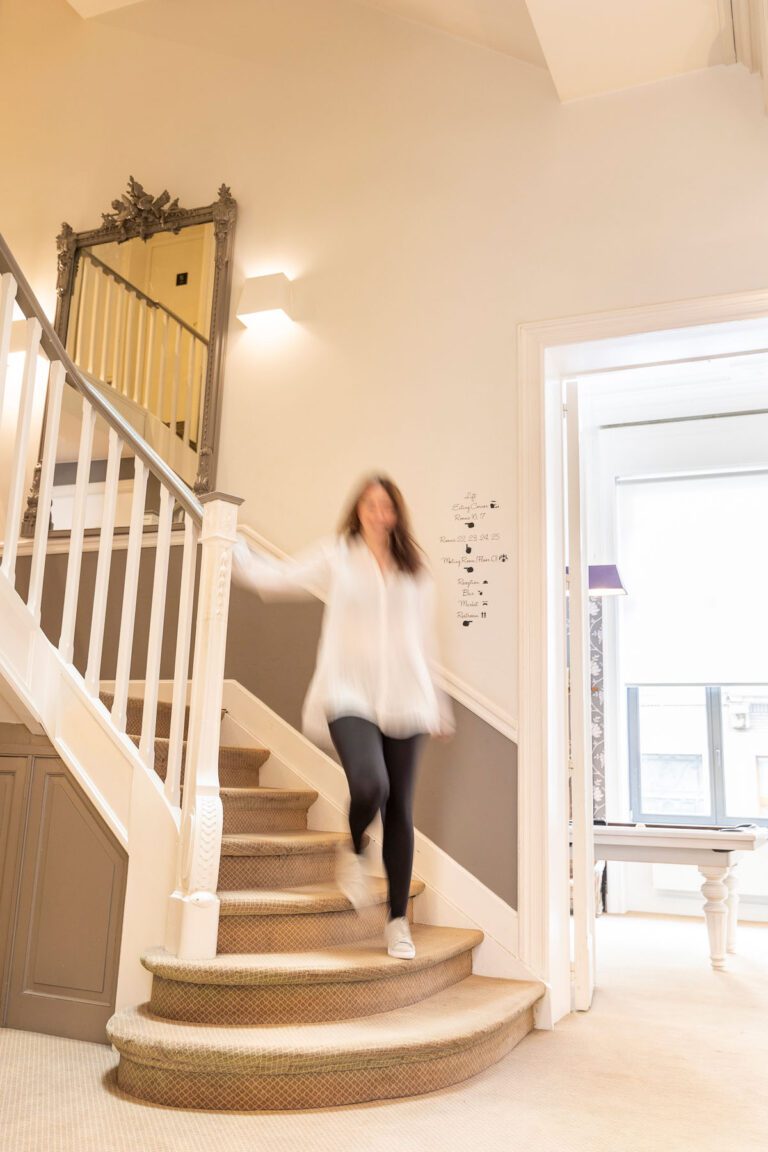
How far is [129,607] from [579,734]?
180cm

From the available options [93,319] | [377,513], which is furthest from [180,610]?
[93,319]

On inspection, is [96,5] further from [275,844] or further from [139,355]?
[275,844]

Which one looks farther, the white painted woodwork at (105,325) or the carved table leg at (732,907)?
the white painted woodwork at (105,325)

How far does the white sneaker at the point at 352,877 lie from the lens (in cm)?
271

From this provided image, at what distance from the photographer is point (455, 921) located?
3.31 m

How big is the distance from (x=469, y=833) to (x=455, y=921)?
12.5 inches

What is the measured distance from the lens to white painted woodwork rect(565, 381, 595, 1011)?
3389mm

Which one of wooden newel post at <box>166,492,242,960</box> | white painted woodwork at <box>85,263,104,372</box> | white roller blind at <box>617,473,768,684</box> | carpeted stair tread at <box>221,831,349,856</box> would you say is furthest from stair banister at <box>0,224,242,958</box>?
white roller blind at <box>617,473,768,684</box>

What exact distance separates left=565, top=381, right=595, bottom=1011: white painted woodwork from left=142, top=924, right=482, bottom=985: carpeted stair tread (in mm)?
858

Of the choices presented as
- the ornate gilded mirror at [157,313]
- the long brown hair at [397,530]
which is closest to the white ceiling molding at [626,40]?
the ornate gilded mirror at [157,313]

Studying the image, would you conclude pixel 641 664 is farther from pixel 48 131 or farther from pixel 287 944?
pixel 48 131

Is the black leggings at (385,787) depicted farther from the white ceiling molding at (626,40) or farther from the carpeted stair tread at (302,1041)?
the white ceiling molding at (626,40)

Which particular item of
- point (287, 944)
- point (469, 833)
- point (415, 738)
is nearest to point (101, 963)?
point (287, 944)

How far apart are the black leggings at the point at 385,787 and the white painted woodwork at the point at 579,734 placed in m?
1.01
